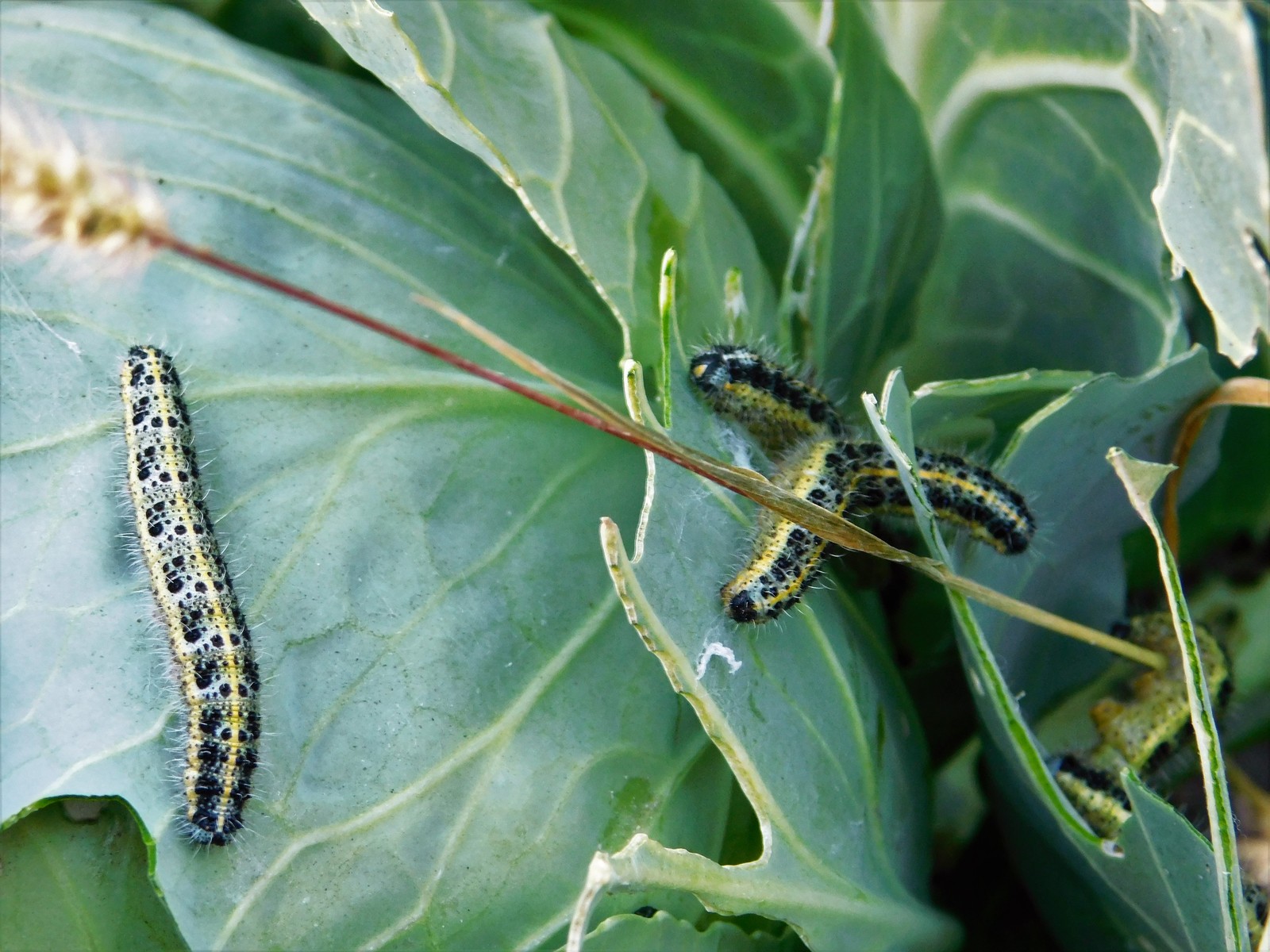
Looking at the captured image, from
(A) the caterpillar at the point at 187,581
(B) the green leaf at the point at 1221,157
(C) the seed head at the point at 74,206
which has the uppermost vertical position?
(B) the green leaf at the point at 1221,157

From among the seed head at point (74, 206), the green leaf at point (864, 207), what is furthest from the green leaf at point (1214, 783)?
the seed head at point (74, 206)

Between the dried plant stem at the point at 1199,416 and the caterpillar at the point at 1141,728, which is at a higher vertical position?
the dried plant stem at the point at 1199,416

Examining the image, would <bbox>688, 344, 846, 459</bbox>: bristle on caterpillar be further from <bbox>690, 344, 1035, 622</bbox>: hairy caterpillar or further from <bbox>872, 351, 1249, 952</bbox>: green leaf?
<bbox>872, 351, 1249, 952</bbox>: green leaf

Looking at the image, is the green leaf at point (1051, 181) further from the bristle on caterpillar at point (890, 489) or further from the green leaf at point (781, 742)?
Result: the green leaf at point (781, 742)

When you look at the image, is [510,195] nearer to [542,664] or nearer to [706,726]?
[542,664]

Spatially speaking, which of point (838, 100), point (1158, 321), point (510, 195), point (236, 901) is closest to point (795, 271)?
point (838, 100)

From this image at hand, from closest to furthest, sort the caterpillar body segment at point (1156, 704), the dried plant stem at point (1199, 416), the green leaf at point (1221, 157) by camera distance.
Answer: the green leaf at point (1221, 157) < the dried plant stem at point (1199, 416) < the caterpillar body segment at point (1156, 704)

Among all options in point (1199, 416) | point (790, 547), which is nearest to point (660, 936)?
point (790, 547)
